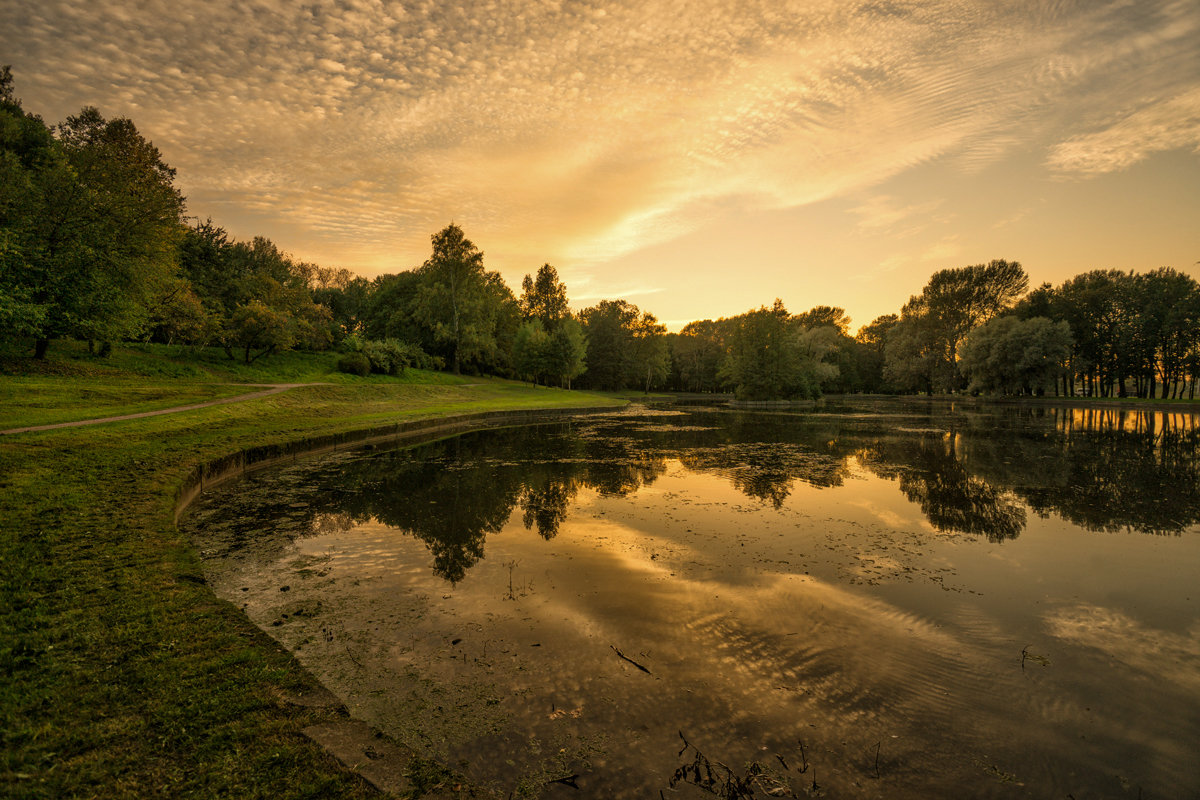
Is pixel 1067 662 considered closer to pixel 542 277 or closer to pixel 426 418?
pixel 426 418

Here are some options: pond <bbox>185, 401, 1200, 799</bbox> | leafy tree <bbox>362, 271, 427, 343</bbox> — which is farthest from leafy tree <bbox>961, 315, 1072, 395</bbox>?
leafy tree <bbox>362, 271, 427, 343</bbox>

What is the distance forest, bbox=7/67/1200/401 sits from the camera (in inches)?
935

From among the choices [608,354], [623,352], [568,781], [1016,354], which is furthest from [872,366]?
[568,781]

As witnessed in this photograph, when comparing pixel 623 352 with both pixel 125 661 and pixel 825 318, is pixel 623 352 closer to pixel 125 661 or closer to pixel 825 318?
pixel 825 318

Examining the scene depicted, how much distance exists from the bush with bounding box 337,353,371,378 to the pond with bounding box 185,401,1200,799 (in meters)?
29.1

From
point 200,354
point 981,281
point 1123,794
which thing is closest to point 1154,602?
point 1123,794

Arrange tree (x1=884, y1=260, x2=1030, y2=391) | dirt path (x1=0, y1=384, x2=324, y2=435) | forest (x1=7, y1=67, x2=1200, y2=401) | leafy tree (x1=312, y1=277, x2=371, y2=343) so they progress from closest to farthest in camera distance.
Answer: dirt path (x1=0, y1=384, x2=324, y2=435) → forest (x1=7, y1=67, x2=1200, y2=401) → leafy tree (x1=312, y1=277, x2=371, y2=343) → tree (x1=884, y1=260, x2=1030, y2=391)

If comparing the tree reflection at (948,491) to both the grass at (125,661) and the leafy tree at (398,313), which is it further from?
the leafy tree at (398,313)

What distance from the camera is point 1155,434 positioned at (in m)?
27.2

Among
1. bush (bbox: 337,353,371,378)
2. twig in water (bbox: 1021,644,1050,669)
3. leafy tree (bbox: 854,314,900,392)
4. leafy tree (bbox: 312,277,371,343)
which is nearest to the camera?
twig in water (bbox: 1021,644,1050,669)

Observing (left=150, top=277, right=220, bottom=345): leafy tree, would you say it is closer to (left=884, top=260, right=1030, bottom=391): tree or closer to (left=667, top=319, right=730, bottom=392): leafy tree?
(left=667, top=319, right=730, bottom=392): leafy tree

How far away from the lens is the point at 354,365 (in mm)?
40281

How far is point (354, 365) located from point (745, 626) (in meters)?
40.5

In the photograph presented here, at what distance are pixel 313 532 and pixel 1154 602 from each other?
12.6m
